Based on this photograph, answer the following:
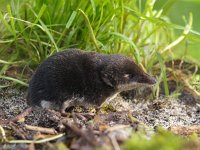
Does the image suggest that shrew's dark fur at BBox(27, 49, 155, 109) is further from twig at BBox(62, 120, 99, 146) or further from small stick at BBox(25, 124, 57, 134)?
twig at BBox(62, 120, 99, 146)

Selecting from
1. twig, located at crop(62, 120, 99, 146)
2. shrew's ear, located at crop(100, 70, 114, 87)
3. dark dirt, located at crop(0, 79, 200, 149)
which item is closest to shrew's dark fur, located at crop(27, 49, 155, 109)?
shrew's ear, located at crop(100, 70, 114, 87)

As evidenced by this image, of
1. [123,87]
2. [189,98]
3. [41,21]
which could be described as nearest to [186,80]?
[189,98]

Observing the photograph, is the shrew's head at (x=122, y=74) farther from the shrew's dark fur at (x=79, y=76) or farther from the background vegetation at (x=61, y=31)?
the background vegetation at (x=61, y=31)

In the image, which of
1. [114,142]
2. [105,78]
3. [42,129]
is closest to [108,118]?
[105,78]

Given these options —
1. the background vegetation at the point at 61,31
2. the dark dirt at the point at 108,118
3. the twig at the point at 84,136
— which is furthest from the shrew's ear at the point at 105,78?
the twig at the point at 84,136

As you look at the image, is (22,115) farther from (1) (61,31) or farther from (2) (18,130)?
(1) (61,31)
